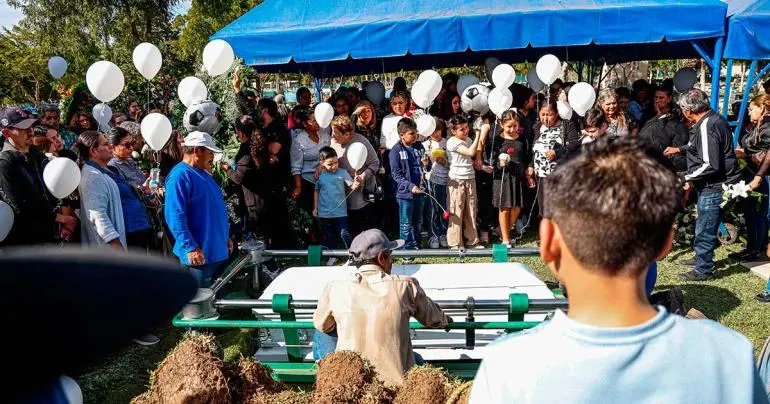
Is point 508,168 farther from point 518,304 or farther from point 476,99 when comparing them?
point 518,304

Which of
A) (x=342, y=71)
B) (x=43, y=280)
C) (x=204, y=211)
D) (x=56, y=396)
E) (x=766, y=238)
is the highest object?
(x=342, y=71)

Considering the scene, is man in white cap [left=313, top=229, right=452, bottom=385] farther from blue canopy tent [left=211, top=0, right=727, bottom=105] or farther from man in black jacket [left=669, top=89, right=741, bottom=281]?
blue canopy tent [left=211, top=0, right=727, bottom=105]

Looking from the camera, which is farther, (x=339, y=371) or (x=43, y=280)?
(x=339, y=371)

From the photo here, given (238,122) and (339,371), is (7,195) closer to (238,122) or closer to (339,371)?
(238,122)

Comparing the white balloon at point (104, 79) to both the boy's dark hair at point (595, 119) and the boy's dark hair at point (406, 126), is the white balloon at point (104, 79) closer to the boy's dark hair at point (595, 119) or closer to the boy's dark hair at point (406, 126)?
the boy's dark hair at point (406, 126)

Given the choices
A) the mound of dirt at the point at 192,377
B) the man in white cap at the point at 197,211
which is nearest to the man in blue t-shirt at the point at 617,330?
the mound of dirt at the point at 192,377

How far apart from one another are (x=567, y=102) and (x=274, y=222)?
141 inches

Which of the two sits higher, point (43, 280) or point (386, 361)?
point (43, 280)

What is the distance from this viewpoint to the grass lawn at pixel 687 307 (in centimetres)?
404

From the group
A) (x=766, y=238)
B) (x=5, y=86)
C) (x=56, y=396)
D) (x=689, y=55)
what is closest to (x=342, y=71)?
(x=689, y=55)

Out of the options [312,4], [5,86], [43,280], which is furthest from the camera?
[5,86]

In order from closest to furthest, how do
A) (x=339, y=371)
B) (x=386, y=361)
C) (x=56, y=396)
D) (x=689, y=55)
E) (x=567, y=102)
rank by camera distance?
(x=56, y=396) < (x=339, y=371) < (x=386, y=361) < (x=567, y=102) < (x=689, y=55)

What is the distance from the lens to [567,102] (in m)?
7.18

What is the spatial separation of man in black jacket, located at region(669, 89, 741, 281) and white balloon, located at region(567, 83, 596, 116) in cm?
124
